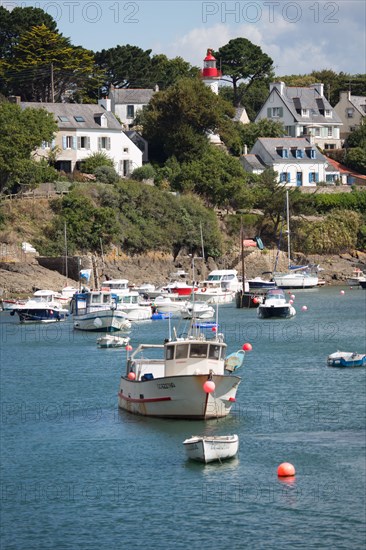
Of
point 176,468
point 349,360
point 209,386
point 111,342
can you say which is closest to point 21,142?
point 111,342

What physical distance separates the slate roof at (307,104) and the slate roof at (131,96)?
45.7 ft

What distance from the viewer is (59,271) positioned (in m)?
101

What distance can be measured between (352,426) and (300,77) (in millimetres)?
122455

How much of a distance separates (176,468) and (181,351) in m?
6.64

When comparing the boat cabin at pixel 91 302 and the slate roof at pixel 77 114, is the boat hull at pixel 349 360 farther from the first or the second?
the slate roof at pixel 77 114

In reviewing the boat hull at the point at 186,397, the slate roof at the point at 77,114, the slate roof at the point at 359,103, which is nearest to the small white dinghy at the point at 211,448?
the boat hull at the point at 186,397

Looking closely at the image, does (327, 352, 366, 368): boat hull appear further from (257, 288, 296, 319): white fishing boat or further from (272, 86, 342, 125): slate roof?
(272, 86, 342, 125): slate roof

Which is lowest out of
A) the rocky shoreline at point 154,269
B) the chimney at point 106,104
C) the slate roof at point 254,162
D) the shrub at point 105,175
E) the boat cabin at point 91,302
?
the boat cabin at point 91,302

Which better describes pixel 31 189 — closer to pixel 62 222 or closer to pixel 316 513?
pixel 62 222

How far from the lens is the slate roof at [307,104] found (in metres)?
138

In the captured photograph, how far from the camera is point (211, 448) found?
126 feet

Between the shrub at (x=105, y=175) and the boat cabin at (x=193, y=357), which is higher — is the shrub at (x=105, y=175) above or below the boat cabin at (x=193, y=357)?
above

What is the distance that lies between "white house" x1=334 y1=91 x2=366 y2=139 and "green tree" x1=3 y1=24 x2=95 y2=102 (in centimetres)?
3532

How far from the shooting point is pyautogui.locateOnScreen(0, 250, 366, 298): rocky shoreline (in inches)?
3819
